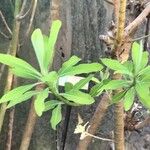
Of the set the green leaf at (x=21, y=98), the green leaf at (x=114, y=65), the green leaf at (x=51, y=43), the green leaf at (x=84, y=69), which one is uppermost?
the green leaf at (x=51, y=43)

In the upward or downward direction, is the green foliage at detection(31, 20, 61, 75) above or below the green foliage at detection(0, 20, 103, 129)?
above

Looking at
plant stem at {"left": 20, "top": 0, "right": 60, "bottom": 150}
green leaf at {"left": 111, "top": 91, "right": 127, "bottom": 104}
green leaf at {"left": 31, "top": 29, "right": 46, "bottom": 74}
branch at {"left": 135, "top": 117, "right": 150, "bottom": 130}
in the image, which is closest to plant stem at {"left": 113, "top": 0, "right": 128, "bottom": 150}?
green leaf at {"left": 111, "top": 91, "right": 127, "bottom": 104}

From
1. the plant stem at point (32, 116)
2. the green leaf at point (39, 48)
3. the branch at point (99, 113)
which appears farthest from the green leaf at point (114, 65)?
the plant stem at point (32, 116)

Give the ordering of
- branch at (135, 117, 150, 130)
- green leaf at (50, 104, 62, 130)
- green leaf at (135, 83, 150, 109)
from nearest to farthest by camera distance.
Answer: green leaf at (135, 83, 150, 109) → green leaf at (50, 104, 62, 130) → branch at (135, 117, 150, 130)

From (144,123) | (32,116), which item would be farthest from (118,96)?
(32,116)

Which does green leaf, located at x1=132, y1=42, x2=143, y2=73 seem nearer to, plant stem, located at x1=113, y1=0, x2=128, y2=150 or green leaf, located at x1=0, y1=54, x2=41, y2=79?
plant stem, located at x1=113, y1=0, x2=128, y2=150

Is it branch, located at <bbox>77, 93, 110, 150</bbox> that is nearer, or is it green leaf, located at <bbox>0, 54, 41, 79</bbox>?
green leaf, located at <bbox>0, 54, 41, 79</bbox>

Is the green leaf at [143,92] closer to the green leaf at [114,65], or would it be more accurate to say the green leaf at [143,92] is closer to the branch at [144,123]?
the green leaf at [114,65]

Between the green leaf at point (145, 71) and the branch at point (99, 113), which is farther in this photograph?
the branch at point (99, 113)
